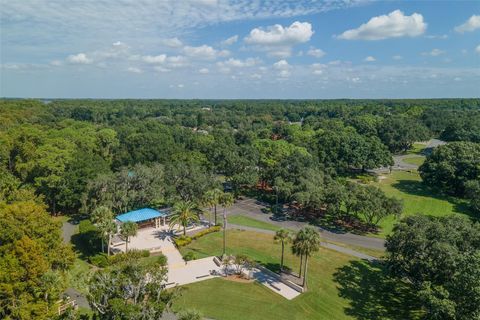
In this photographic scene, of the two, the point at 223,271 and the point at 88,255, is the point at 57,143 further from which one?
the point at 223,271

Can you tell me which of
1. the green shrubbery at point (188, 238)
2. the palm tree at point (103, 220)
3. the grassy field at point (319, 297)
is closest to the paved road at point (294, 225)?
the grassy field at point (319, 297)

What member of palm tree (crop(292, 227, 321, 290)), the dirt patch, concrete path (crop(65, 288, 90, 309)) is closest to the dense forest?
concrete path (crop(65, 288, 90, 309))

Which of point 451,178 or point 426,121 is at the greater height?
point 426,121

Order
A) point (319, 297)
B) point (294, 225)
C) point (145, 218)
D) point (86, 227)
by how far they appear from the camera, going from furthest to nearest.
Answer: point (294, 225) < point (145, 218) < point (86, 227) < point (319, 297)

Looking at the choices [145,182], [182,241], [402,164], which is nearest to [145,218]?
[145,182]

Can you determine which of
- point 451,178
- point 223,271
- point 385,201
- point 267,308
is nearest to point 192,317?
point 267,308

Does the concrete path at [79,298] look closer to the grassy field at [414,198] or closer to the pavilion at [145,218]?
the pavilion at [145,218]

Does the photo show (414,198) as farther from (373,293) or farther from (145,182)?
(145,182)
